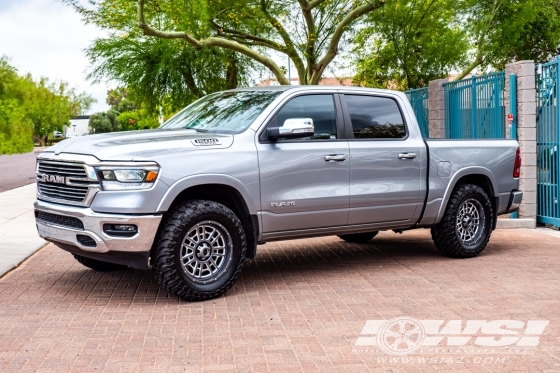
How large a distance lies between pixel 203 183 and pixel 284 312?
140 cm

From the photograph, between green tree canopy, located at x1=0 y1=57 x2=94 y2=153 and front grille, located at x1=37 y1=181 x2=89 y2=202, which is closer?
front grille, located at x1=37 y1=181 x2=89 y2=202

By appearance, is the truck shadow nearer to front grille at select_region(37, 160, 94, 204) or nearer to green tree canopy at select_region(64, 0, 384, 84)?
front grille at select_region(37, 160, 94, 204)

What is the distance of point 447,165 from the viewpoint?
944 cm

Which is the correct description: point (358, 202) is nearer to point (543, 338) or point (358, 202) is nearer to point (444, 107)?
point (543, 338)

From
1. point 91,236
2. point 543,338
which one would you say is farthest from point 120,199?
point 543,338

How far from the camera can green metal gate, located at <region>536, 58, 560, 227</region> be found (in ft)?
39.4

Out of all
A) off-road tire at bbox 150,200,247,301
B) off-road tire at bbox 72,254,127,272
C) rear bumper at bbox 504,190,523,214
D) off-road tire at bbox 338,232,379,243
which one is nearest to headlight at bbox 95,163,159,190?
off-road tire at bbox 150,200,247,301

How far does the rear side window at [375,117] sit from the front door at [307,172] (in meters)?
0.24

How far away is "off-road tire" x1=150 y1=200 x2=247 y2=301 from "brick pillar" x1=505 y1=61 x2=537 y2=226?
6.46m

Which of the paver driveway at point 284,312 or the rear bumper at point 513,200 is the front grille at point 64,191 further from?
the rear bumper at point 513,200

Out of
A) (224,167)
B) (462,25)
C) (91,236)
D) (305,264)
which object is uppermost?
(462,25)

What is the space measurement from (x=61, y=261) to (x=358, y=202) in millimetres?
3892

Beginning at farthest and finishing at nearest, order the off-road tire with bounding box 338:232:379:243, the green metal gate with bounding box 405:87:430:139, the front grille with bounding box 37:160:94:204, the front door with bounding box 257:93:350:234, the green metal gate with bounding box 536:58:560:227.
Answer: the green metal gate with bounding box 405:87:430:139 → the green metal gate with bounding box 536:58:560:227 → the off-road tire with bounding box 338:232:379:243 → the front door with bounding box 257:93:350:234 → the front grille with bounding box 37:160:94:204

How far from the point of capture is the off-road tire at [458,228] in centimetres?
946
